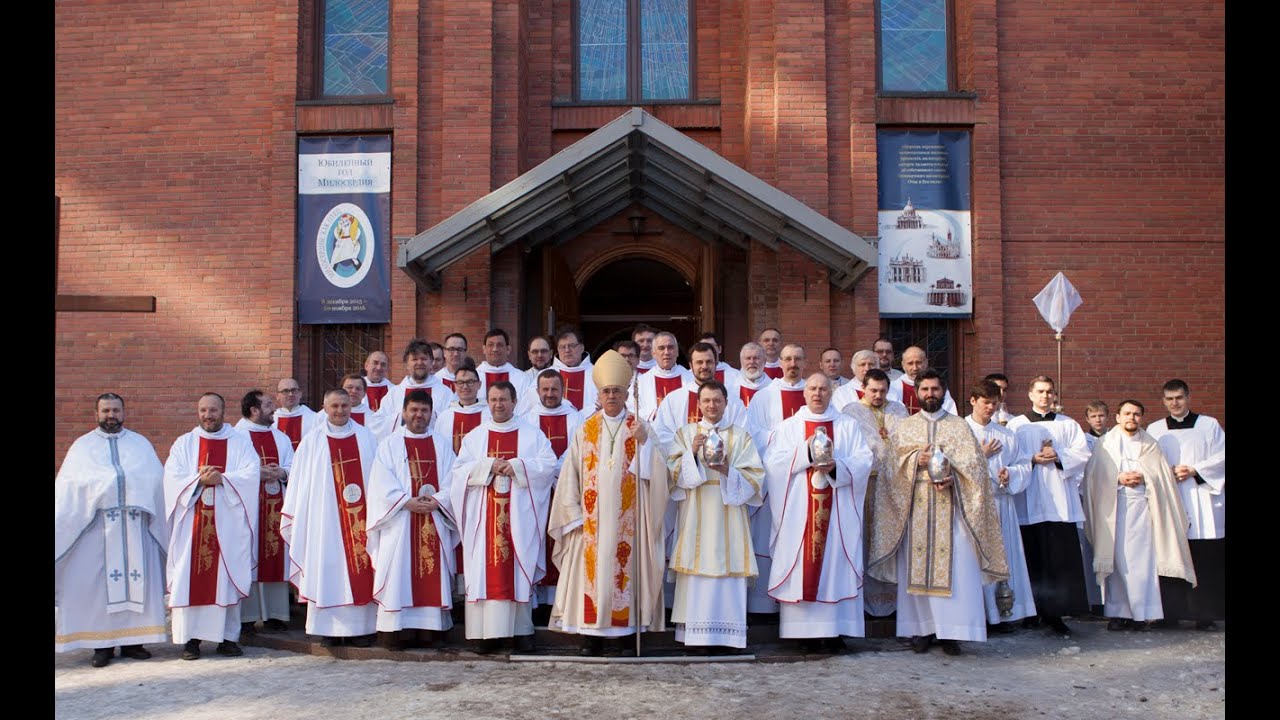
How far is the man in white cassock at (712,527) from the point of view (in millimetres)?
7859

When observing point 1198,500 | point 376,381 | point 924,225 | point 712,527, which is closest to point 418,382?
point 376,381

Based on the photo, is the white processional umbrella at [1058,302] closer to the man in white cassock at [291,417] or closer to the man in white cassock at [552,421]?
the man in white cassock at [552,421]

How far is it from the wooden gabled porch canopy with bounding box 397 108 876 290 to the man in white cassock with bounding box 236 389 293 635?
8.15 ft

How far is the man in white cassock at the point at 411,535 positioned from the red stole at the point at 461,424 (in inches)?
28.3

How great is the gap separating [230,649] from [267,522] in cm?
119

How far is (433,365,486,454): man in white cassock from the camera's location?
8.97m

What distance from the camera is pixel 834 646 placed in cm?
807

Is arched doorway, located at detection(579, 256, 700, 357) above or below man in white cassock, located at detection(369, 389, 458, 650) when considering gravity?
above

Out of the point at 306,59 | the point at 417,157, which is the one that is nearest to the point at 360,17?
the point at 306,59

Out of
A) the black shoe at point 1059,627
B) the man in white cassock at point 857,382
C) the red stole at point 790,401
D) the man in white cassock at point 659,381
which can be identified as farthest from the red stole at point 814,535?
the black shoe at point 1059,627

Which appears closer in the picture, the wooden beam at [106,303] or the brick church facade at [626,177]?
the wooden beam at [106,303]

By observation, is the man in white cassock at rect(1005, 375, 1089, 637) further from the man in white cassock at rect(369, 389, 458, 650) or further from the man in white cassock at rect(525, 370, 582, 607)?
the man in white cassock at rect(369, 389, 458, 650)

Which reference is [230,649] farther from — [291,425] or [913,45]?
[913,45]

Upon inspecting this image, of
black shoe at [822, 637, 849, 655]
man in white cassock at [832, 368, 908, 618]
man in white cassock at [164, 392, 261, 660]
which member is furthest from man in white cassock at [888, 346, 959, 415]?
man in white cassock at [164, 392, 261, 660]
